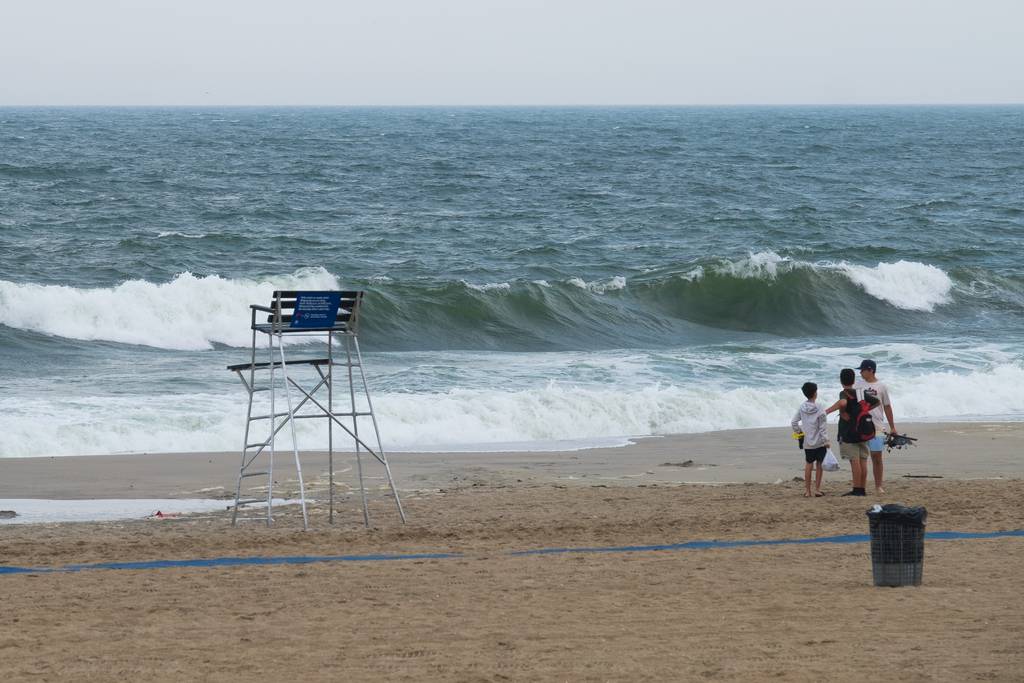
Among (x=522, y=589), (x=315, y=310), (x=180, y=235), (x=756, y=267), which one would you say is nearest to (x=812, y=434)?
(x=522, y=589)

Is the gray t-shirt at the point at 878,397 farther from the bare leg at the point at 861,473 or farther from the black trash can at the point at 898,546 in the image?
the black trash can at the point at 898,546

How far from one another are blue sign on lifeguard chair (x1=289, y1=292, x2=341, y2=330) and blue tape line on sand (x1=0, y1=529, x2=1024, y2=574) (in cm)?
166

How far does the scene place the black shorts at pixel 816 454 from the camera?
11.5 meters

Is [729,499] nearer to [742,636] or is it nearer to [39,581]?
[742,636]

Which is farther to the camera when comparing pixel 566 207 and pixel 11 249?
pixel 566 207

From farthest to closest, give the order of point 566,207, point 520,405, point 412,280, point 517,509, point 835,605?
point 566,207 < point 412,280 < point 520,405 < point 517,509 < point 835,605

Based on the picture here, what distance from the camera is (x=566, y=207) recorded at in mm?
41906

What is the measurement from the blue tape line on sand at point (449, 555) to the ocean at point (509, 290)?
5806mm

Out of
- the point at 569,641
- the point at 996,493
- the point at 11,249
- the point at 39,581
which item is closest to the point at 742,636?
the point at 569,641

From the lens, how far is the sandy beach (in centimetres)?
665

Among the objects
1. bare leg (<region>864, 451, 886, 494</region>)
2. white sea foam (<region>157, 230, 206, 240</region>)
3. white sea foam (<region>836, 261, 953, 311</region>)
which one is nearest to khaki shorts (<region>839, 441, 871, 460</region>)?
bare leg (<region>864, 451, 886, 494</region>)

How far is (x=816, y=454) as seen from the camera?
11.5 meters

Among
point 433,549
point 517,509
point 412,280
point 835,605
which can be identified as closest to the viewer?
point 835,605

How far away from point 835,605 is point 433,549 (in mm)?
2887
